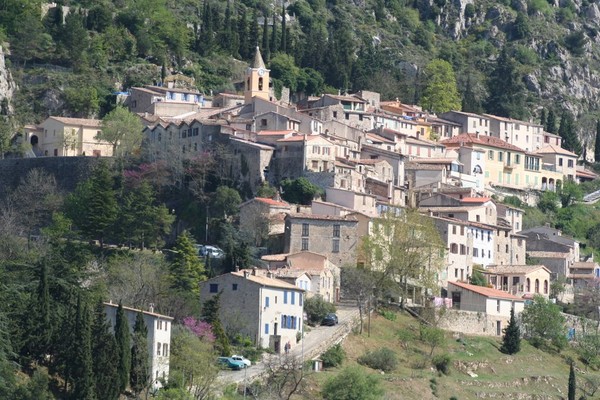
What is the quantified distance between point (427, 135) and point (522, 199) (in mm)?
10018

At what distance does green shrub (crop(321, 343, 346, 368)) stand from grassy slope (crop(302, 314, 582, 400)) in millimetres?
489

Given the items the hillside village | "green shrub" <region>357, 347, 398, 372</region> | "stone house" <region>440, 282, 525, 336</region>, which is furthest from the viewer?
"stone house" <region>440, 282, 525, 336</region>

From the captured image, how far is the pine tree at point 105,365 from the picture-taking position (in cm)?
7819

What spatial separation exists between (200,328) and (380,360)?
33.4ft

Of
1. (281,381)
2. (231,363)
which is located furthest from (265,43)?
(281,381)

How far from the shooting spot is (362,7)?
600 ft

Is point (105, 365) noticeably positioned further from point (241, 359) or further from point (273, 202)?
point (273, 202)

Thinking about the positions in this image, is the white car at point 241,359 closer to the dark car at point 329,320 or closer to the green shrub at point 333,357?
the green shrub at point 333,357

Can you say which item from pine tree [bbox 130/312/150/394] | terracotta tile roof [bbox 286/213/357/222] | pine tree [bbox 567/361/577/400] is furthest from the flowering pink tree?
pine tree [bbox 567/361/577/400]

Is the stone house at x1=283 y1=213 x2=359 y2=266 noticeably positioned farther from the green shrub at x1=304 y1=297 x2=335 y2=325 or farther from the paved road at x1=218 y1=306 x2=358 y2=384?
the green shrub at x1=304 y1=297 x2=335 y2=325

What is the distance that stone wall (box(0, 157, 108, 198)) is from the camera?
116 meters

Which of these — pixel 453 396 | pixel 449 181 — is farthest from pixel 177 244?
pixel 449 181

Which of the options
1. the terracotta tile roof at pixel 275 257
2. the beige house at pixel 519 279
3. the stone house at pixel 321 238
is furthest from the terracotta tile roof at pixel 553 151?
the terracotta tile roof at pixel 275 257

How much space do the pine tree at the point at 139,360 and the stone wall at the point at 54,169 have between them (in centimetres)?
3468
